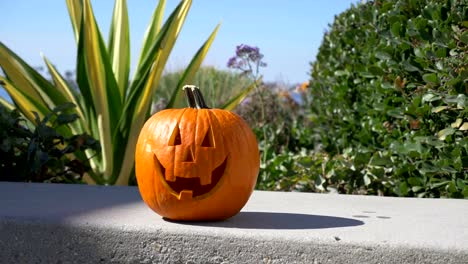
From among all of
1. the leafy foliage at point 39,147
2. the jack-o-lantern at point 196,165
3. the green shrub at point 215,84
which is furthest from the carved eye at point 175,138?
the green shrub at point 215,84

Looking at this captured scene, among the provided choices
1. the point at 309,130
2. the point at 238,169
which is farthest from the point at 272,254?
the point at 309,130

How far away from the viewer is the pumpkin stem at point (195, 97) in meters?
2.42

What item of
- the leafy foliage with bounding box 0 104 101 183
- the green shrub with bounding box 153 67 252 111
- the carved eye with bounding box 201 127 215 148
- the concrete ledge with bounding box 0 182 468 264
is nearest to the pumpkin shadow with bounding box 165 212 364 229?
the concrete ledge with bounding box 0 182 468 264

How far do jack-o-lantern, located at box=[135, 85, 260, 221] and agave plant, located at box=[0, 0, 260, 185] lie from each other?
1721mm

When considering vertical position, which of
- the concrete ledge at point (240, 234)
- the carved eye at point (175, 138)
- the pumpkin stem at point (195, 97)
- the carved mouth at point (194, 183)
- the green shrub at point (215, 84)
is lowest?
the concrete ledge at point (240, 234)

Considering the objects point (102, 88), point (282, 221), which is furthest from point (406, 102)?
point (102, 88)

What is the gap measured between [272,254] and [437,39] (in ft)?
5.54

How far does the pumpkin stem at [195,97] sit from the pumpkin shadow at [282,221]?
42 centimetres

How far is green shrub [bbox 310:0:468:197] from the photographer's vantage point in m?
3.14

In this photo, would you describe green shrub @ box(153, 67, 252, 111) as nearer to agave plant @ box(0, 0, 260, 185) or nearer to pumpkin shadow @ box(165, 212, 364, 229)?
agave plant @ box(0, 0, 260, 185)

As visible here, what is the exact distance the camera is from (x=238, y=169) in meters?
2.28

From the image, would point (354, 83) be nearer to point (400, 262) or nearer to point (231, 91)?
point (400, 262)

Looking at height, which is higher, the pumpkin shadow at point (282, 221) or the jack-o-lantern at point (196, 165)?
the jack-o-lantern at point (196, 165)

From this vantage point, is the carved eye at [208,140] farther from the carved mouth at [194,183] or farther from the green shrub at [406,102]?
the green shrub at [406,102]
